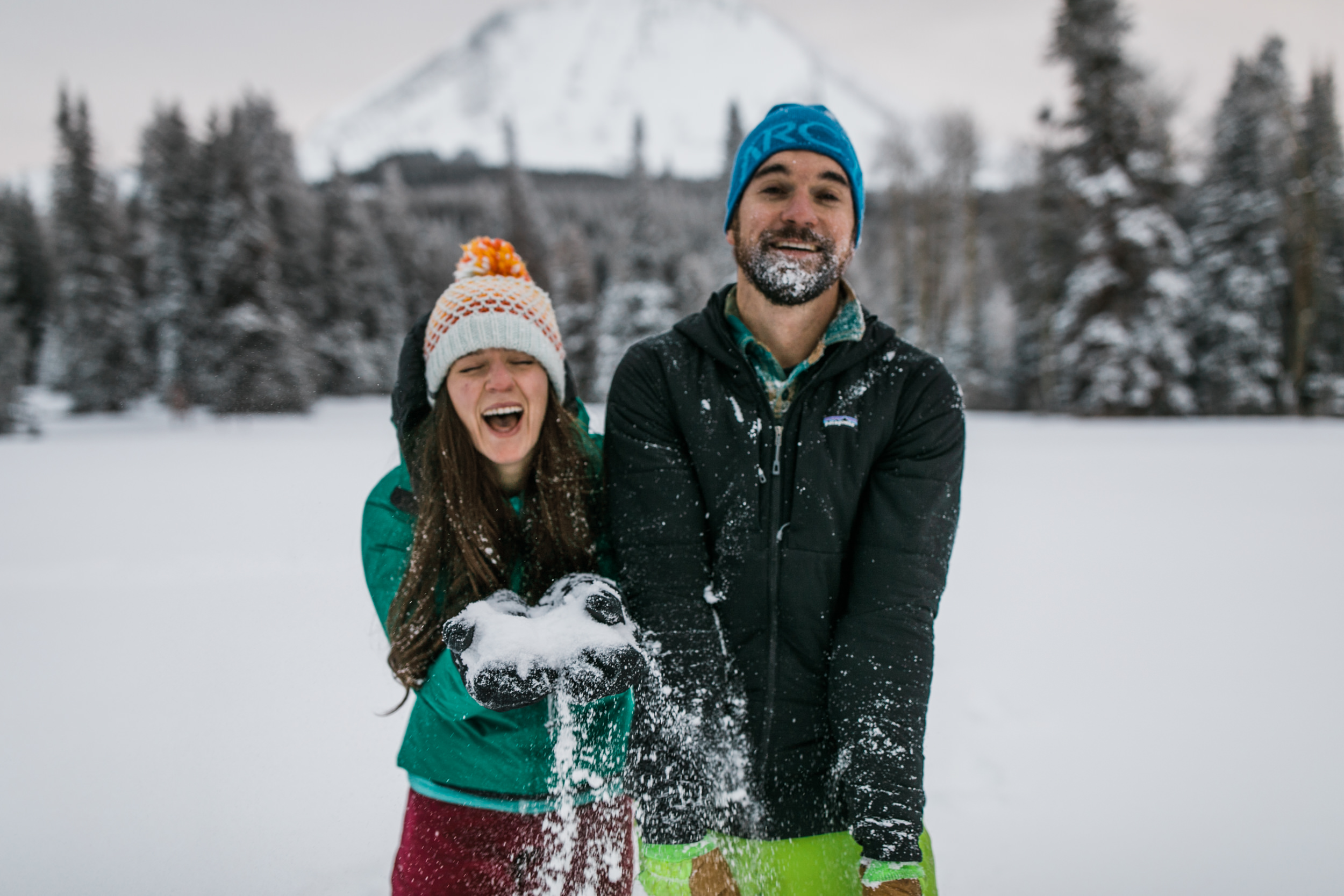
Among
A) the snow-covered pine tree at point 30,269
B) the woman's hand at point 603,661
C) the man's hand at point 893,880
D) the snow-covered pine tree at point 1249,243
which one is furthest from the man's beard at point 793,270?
the snow-covered pine tree at point 30,269

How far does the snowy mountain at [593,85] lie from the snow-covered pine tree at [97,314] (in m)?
90.4

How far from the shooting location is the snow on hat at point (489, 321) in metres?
2.15

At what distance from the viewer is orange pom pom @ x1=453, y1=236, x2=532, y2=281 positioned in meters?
2.31

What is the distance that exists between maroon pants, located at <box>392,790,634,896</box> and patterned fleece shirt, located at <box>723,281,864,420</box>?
130 cm

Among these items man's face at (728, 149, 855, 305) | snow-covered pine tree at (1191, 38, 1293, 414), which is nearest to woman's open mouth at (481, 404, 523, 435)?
man's face at (728, 149, 855, 305)

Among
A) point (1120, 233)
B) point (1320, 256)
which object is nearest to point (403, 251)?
point (1120, 233)

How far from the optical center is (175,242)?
25594mm

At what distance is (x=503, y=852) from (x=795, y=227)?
6.33ft

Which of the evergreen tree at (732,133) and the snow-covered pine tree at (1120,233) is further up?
the evergreen tree at (732,133)

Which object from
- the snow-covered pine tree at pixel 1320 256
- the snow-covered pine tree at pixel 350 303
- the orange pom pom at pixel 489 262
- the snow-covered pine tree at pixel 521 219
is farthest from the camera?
the snow-covered pine tree at pixel 350 303

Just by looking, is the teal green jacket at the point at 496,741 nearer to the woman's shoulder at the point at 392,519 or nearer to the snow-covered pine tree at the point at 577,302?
the woman's shoulder at the point at 392,519

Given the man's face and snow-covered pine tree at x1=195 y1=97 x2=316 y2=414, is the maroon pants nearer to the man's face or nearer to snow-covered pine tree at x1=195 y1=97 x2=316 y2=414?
the man's face

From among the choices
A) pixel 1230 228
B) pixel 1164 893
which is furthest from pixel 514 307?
pixel 1230 228

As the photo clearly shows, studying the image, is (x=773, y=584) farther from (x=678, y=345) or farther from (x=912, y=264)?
(x=912, y=264)
